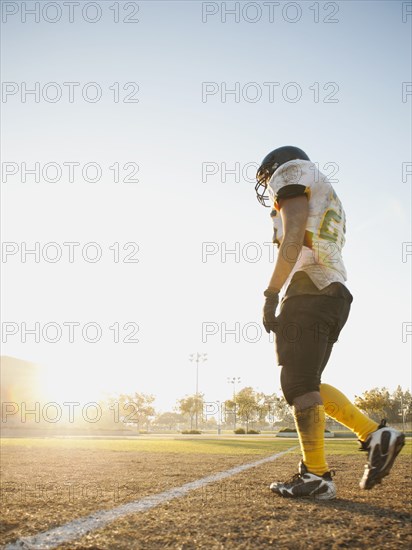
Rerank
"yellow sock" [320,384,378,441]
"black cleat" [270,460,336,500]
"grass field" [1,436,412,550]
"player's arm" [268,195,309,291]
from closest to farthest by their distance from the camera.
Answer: "grass field" [1,436,412,550] < "black cleat" [270,460,336,500] < "yellow sock" [320,384,378,441] < "player's arm" [268,195,309,291]

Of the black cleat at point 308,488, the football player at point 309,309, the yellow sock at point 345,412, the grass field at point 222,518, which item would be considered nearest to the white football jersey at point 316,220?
the football player at point 309,309

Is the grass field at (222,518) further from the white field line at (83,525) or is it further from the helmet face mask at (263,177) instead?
the helmet face mask at (263,177)

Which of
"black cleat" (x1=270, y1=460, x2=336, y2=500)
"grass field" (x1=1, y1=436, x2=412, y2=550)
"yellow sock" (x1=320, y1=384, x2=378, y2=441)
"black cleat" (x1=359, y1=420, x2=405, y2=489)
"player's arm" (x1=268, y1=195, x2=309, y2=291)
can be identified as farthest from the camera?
"player's arm" (x1=268, y1=195, x2=309, y2=291)

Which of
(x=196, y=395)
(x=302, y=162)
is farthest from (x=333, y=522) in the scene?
(x=196, y=395)

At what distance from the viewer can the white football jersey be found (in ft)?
9.84

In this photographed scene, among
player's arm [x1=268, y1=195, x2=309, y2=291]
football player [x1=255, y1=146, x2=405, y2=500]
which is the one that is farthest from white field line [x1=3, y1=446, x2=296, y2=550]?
player's arm [x1=268, y1=195, x2=309, y2=291]

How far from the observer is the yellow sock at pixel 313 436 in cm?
278

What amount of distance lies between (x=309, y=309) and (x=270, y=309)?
267 mm

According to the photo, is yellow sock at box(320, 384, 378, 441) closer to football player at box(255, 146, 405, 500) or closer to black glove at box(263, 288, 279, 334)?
football player at box(255, 146, 405, 500)

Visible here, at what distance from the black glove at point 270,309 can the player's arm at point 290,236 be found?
0.04 m

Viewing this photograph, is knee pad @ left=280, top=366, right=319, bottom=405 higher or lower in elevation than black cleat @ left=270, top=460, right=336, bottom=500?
higher

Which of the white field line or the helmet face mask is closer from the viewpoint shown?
the white field line

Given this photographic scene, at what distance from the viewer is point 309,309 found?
2889mm

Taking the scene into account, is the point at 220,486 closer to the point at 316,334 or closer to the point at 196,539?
the point at 316,334
